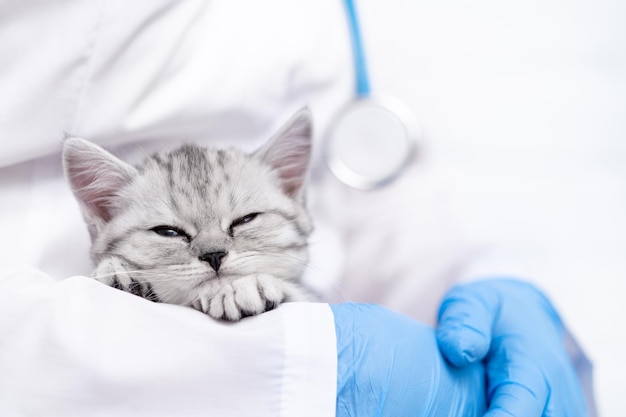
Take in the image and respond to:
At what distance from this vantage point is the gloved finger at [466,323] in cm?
84

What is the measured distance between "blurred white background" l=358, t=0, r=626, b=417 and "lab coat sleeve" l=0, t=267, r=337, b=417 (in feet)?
1.88

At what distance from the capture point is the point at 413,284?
1.13m

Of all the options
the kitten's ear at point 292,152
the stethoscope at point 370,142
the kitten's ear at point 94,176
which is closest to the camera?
the kitten's ear at point 94,176

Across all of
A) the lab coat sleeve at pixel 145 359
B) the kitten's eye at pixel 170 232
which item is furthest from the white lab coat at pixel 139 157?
the kitten's eye at pixel 170 232

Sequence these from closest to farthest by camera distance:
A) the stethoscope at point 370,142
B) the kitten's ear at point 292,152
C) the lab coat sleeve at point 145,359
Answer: the lab coat sleeve at point 145,359
the kitten's ear at point 292,152
the stethoscope at point 370,142

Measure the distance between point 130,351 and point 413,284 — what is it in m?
0.63

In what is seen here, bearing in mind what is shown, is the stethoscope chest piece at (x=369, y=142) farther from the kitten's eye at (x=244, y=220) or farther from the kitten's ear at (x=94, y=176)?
the kitten's ear at (x=94, y=176)

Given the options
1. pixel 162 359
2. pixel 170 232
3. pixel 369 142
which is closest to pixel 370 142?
pixel 369 142

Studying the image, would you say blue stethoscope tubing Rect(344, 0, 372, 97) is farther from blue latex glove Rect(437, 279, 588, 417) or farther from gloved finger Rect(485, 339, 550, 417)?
gloved finger Rect(485, 339, 550, 417)

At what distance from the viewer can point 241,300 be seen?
2.34 ft

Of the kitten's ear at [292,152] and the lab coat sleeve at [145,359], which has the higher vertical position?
the kitten's ear at [292,152]

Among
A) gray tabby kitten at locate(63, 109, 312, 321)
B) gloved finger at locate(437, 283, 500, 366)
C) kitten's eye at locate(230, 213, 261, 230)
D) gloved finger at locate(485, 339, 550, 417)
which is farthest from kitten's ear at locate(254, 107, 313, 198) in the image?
gloved finger at locate(485, 339, 550, 417)

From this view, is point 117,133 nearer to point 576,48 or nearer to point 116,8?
point 116,8

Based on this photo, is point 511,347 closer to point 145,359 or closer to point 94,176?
point 145,359
